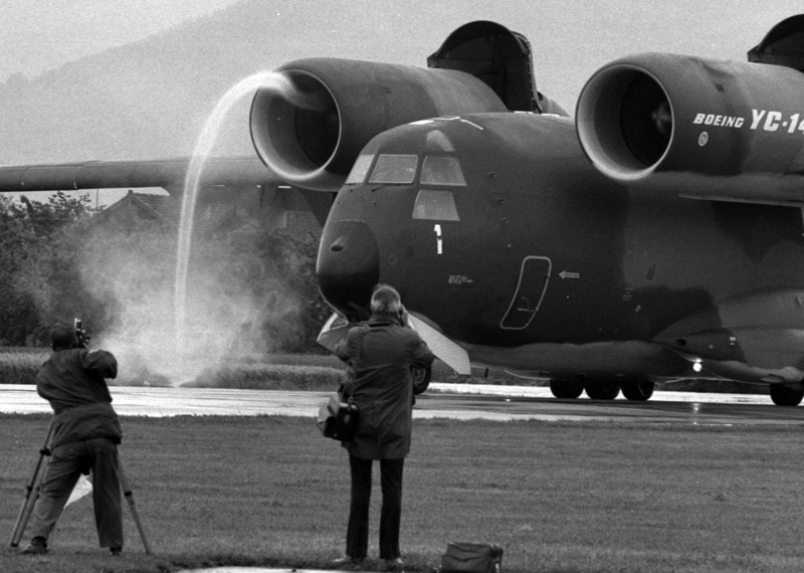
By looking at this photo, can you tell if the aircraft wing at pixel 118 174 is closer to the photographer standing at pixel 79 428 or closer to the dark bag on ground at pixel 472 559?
the photographer standing at pixel 79 428

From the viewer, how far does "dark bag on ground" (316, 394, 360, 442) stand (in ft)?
38.7

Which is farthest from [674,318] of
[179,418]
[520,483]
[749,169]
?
[520,483]

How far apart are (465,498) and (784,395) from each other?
1924 centimetres

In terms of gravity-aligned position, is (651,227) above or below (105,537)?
above

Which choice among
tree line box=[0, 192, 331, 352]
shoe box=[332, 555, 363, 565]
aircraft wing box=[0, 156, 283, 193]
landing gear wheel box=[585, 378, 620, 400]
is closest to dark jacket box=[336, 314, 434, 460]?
shoe box=[332, 555, 363, 565]

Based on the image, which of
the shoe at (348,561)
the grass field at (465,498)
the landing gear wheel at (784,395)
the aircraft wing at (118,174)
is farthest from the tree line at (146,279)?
the shoe at (348,561)

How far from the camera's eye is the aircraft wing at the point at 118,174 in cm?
4078

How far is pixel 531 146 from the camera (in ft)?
93.6

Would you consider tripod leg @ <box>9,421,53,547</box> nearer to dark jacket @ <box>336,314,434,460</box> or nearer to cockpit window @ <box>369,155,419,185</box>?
dark jacket @ <box>336,314,434,460</box>

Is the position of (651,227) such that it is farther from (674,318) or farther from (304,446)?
(304,446)

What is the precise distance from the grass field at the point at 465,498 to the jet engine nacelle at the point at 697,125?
6.13 m

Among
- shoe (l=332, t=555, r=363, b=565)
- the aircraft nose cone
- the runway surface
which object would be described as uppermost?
the aircraft nose cone

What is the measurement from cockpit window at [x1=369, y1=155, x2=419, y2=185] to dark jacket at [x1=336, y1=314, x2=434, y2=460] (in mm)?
15789

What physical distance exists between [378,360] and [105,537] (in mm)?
2109
